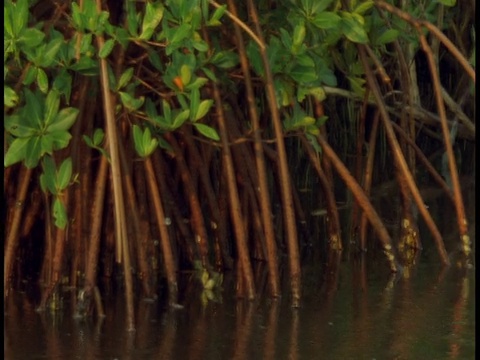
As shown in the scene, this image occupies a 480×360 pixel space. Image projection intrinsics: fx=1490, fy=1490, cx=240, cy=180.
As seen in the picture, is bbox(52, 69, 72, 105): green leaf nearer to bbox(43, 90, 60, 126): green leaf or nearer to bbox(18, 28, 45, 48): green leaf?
bbox(43, 90, 60, 126): green leaf

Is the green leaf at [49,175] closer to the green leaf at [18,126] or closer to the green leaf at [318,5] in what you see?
the green leaf at [18,126]

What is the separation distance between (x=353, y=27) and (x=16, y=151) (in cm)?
135

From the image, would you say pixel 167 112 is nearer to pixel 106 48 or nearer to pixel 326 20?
pixel 106 48

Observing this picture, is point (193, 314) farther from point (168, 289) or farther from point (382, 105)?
point (382, 105)

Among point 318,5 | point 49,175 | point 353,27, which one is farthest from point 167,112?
point 353,27

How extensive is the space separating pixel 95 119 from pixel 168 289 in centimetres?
69

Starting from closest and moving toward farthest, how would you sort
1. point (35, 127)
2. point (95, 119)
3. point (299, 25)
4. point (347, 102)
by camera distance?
1. point (35, 127)
2. point (299, 25)
3. point (95, 119)
4. point (347, 102)

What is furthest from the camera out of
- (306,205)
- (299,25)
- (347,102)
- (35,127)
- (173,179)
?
(347,102)

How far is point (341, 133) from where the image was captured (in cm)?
805

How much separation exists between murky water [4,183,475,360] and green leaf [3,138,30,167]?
0.57 metres

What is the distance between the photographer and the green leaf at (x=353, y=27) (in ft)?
17.5

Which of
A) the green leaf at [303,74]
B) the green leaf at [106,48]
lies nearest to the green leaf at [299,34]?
the green leaf at [303,74]

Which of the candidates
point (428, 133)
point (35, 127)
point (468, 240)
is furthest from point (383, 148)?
point (35, 127)

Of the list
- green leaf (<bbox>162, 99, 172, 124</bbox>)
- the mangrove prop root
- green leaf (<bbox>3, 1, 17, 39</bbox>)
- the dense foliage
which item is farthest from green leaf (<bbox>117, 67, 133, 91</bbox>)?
the mangrove prop root
